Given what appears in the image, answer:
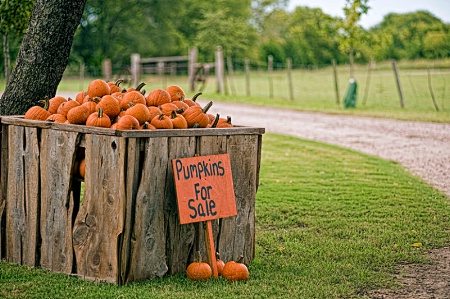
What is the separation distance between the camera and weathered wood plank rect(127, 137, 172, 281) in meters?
4.84

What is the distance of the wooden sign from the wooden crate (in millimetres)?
83

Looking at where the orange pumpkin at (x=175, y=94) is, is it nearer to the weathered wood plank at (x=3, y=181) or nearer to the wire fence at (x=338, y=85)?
the weathered wood plank at (x=3, y=181)

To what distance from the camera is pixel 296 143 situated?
1439 centimetres

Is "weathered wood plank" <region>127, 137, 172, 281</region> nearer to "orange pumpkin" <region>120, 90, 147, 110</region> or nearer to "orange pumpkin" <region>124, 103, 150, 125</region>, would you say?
"orange pumpkin" <region>124, 103, 150, 125</region>

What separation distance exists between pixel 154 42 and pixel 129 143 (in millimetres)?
59324

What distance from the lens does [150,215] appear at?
192 inches

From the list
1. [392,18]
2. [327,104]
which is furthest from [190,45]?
[327,104]

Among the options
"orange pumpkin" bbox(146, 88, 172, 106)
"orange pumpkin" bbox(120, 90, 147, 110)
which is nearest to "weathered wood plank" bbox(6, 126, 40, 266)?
"orange pumpkin" bbox(120, 90, 147, 110)

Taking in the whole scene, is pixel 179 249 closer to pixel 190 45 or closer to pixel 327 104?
pixel 327 104

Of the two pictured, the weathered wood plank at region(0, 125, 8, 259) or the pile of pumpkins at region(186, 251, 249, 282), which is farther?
the weathered wood plank at region(0, 125, 8, 259)

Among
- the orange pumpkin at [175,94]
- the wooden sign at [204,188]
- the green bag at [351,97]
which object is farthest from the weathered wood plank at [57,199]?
the green bag at [351,97]

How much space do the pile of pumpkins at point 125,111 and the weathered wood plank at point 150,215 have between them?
0.22 meters

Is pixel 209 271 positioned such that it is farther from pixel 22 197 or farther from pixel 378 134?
pixel 378 134

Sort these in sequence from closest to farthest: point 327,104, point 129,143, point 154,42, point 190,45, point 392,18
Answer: point 129,143, point 327,104, point 154,42, point 190,45, point 392,18
